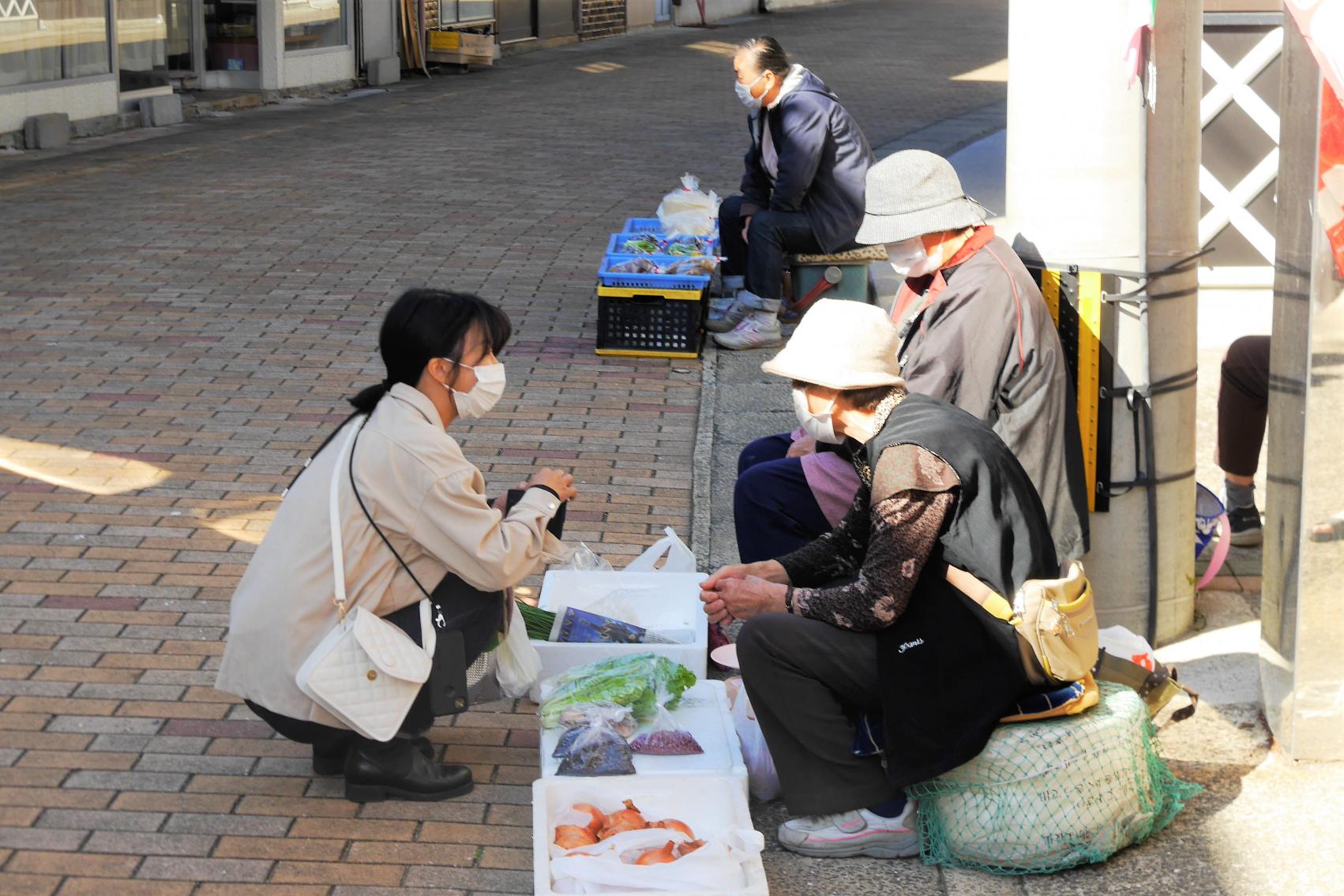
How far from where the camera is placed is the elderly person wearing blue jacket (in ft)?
25.9

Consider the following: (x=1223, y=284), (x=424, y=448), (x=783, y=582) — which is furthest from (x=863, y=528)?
(x=1223, y=284)

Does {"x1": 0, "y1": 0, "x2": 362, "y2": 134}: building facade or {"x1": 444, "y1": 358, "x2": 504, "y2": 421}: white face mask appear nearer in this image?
{"x1": 444, "y1": 358, "x2": 504, "y2": 421}: white face mask

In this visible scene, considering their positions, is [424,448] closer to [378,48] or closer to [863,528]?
[863,528]

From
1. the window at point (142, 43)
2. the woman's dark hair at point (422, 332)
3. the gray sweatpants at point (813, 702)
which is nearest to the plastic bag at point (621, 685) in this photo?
the gray sweatpants at point (813, 702)

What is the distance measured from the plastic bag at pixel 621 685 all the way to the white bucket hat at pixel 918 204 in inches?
51.6

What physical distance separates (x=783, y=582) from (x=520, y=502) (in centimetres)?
72

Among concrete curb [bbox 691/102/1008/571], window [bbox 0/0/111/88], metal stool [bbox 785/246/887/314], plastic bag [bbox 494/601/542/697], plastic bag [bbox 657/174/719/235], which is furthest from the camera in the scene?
window [bbox 0/0/111/88]

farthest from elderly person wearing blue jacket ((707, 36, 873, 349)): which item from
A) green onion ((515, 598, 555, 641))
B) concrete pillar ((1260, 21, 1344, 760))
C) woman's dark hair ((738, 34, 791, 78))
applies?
concrete pillar ((1260, 21, 1344, 760))

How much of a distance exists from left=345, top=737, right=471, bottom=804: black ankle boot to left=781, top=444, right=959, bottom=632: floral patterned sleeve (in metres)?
1.14

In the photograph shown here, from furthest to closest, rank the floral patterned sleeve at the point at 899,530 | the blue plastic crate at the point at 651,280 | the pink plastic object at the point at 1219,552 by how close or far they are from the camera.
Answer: the blue plastic crate at the point at 651,280 < the pink plastic object at the point at 1219,552 < the floral patterned sleeve at the point at 899,530

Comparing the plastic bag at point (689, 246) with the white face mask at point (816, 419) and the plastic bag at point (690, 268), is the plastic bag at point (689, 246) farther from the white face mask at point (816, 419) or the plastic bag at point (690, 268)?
the white face mask at point (816, 419)

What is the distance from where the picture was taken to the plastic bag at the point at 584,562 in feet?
16.5

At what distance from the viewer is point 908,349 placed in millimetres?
4430

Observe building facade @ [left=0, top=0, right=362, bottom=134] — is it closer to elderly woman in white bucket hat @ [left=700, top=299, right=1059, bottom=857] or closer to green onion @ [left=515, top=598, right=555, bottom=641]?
green onion @ [left=515, top=598, right=555, bottom=641]
